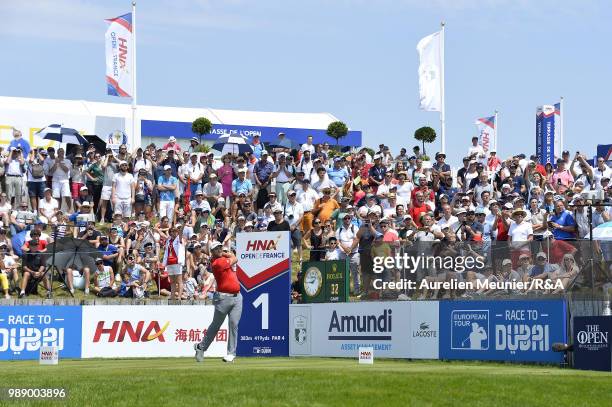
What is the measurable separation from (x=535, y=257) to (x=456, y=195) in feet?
27.2

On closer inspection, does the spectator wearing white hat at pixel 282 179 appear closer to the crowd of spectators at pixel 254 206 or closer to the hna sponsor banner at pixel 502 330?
the crowd of spectators at pixel 254 206

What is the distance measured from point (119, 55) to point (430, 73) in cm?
1110

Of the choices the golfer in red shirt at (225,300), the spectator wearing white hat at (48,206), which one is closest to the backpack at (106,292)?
the spectator wearing white hat at (48,206)

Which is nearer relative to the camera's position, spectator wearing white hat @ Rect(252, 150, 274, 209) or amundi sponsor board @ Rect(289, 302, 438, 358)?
amundi sponsor board @ Rect(289, 302, 438, 358)

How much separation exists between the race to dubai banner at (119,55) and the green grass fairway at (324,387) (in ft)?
77.0

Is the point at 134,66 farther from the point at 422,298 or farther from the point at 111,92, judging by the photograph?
the point at 422,298

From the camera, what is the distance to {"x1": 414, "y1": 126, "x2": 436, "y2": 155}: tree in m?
58.8

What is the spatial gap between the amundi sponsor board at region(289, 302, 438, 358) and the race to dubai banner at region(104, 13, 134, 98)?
1823cm

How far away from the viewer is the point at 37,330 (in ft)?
90.0

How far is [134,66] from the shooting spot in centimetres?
4222

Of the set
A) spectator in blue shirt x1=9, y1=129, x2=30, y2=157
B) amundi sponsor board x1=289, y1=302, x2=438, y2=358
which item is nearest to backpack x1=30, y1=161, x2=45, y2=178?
spectator in blue shirt x1=9, y1=129, x2=30, y2=157

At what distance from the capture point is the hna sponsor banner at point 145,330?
28.2 m

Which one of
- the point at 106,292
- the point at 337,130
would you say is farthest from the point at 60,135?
the point at 337,130

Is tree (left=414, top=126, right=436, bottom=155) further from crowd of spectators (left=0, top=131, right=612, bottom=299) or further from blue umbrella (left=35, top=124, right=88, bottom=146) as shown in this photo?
Result: blue umbrella (left=35, top=124, right=88, bottom=146)
